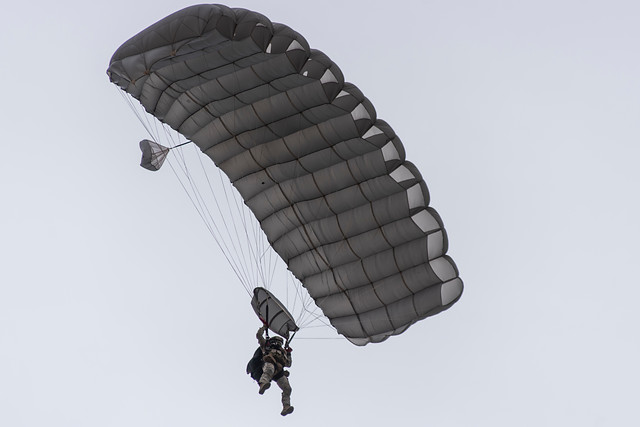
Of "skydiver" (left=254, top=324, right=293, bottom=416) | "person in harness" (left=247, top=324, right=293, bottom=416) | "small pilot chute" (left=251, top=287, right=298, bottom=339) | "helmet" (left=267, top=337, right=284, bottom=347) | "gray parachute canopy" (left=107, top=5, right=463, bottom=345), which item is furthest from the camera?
Answer: "small pilot chute" (left=251, top=287, right=298, bottom=339)

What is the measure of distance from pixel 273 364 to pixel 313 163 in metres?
3.51

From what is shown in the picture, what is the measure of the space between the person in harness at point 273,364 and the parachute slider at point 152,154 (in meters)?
3.43

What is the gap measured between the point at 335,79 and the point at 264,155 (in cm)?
244

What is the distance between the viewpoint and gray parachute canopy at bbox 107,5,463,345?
19.5m

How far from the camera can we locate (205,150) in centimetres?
2183

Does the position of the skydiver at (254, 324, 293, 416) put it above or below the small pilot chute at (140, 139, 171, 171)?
below

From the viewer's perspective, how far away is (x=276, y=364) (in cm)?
2094

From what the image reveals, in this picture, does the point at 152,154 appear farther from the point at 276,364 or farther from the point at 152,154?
the point at 276,364

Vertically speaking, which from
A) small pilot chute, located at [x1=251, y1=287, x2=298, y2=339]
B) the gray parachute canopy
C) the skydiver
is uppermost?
the gray parachute canopy

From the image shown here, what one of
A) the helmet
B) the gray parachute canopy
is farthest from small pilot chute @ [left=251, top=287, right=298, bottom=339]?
the gray parachute canopy

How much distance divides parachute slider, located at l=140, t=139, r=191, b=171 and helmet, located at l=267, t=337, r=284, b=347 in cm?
356

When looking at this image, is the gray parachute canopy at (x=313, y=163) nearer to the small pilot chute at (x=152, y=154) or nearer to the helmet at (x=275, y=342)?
the small pilot chute at (x=152, y=154)

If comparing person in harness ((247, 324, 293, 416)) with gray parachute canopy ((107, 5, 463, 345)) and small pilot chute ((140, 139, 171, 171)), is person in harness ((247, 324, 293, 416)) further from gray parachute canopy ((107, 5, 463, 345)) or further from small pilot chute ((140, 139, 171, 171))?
small pilot chute ((140, 139, 171, 171))

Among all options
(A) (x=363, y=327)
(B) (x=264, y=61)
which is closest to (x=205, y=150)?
(B) (x=264, y=61)
